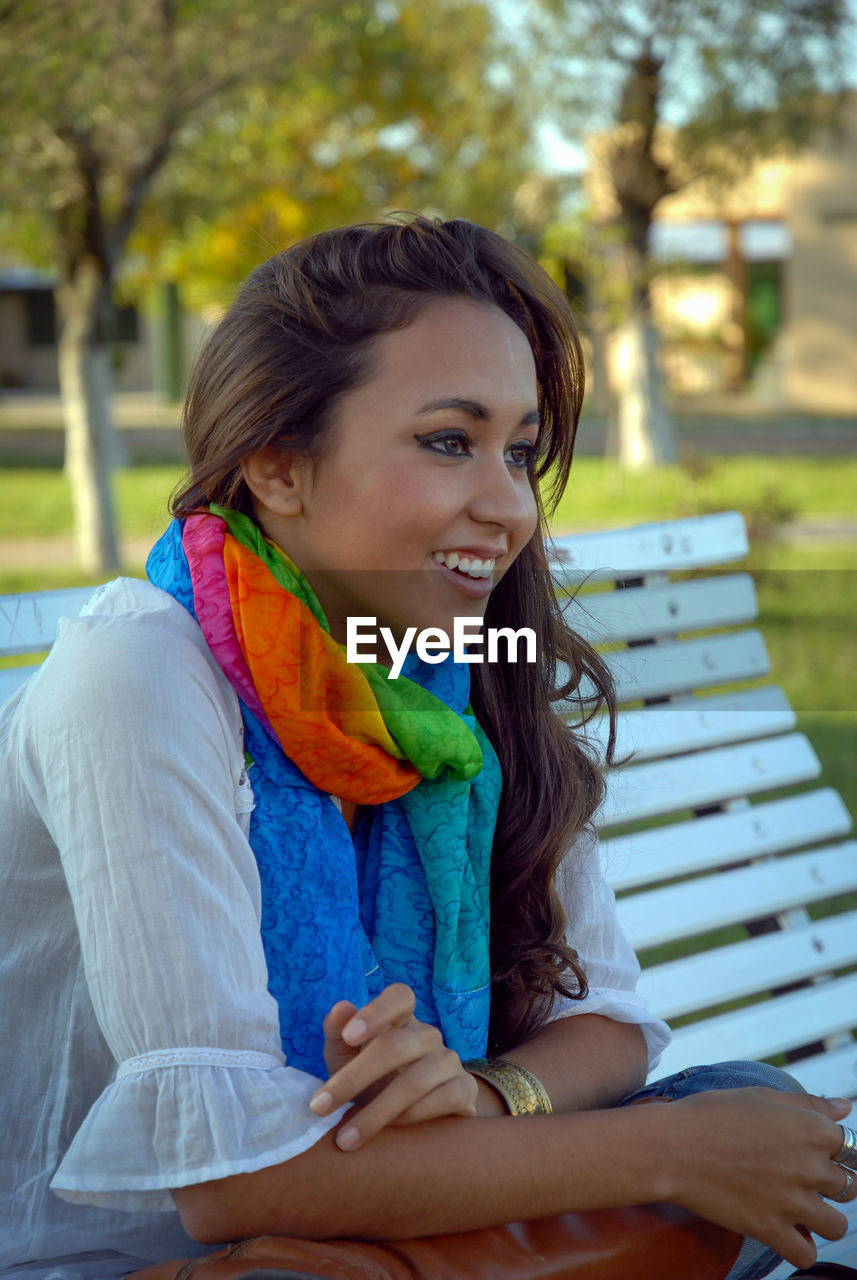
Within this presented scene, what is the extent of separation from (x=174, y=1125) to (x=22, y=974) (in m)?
0.40

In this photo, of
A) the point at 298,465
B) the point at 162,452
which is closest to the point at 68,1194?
the point at 298,465

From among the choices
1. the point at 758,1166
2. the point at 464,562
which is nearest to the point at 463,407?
the point at 464,562

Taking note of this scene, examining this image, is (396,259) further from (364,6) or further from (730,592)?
(364,6)

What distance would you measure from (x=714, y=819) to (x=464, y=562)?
1.59 m

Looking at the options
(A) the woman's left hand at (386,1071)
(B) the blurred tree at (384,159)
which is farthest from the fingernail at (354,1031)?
(B) the blurred tree at (384,159)

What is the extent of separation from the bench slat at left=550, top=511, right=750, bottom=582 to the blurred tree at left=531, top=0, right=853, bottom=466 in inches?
490

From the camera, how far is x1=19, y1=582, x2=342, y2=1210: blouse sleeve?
147 centimetres

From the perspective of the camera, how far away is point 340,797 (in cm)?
181

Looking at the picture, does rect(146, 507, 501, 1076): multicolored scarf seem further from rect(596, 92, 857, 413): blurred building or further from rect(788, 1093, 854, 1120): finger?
rect(596, 92, 857, 413): blurred building

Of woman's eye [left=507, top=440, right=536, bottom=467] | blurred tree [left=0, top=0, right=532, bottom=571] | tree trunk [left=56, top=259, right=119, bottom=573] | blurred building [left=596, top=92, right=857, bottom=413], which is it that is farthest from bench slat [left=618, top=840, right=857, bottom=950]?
blurred building [left=596, top=92, right=857, bottom=413]

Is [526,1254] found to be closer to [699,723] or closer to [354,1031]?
[354,1031]

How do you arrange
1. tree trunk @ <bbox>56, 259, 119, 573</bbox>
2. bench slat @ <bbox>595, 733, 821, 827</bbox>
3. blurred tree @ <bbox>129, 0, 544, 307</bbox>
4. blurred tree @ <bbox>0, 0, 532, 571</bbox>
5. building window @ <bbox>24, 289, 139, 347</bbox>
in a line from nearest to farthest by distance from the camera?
bench slat @ <bbox>595, 733, 821, 827</bbox> < blurred tree @ <bbox>0, 0, 532, 571</bbox> < tree trunk @ <bbox>56, 259, 119, 573</bbox> < blurred tree @ <bbox>129, 0, 544, 307</bbox> < building window @ <bbox>24, 289, 139, 347</bbox>

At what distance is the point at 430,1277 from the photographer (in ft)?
4.95

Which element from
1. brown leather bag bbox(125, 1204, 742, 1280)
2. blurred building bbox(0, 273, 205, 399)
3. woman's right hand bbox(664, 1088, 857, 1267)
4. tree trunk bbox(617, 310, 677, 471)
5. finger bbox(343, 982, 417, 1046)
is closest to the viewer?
brown leather bag bbox(125, 1204, 742, 1280)
